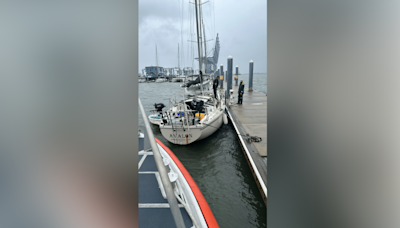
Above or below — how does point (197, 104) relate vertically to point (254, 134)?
above

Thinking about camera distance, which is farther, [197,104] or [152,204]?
[197,104]

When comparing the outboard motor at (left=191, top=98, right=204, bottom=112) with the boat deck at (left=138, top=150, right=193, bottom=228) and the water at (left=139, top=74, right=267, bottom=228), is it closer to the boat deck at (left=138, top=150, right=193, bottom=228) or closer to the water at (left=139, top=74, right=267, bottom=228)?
the water at (left=139, top=74, right=267, bottom=228)

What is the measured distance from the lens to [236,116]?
366 inches

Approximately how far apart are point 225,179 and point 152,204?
306cm

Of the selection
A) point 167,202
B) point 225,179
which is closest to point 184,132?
point 225,179

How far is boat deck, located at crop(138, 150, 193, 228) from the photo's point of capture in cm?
202

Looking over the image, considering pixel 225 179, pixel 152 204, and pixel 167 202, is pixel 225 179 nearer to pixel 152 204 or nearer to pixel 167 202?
pixel 167 202

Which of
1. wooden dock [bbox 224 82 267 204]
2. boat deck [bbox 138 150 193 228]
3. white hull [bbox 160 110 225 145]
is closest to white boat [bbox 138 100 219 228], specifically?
boat deck [bbox 138 150 193 228]

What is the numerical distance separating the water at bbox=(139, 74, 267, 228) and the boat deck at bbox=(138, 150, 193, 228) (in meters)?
0.77

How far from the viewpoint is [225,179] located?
5.05m

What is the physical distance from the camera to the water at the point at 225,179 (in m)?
3.75
